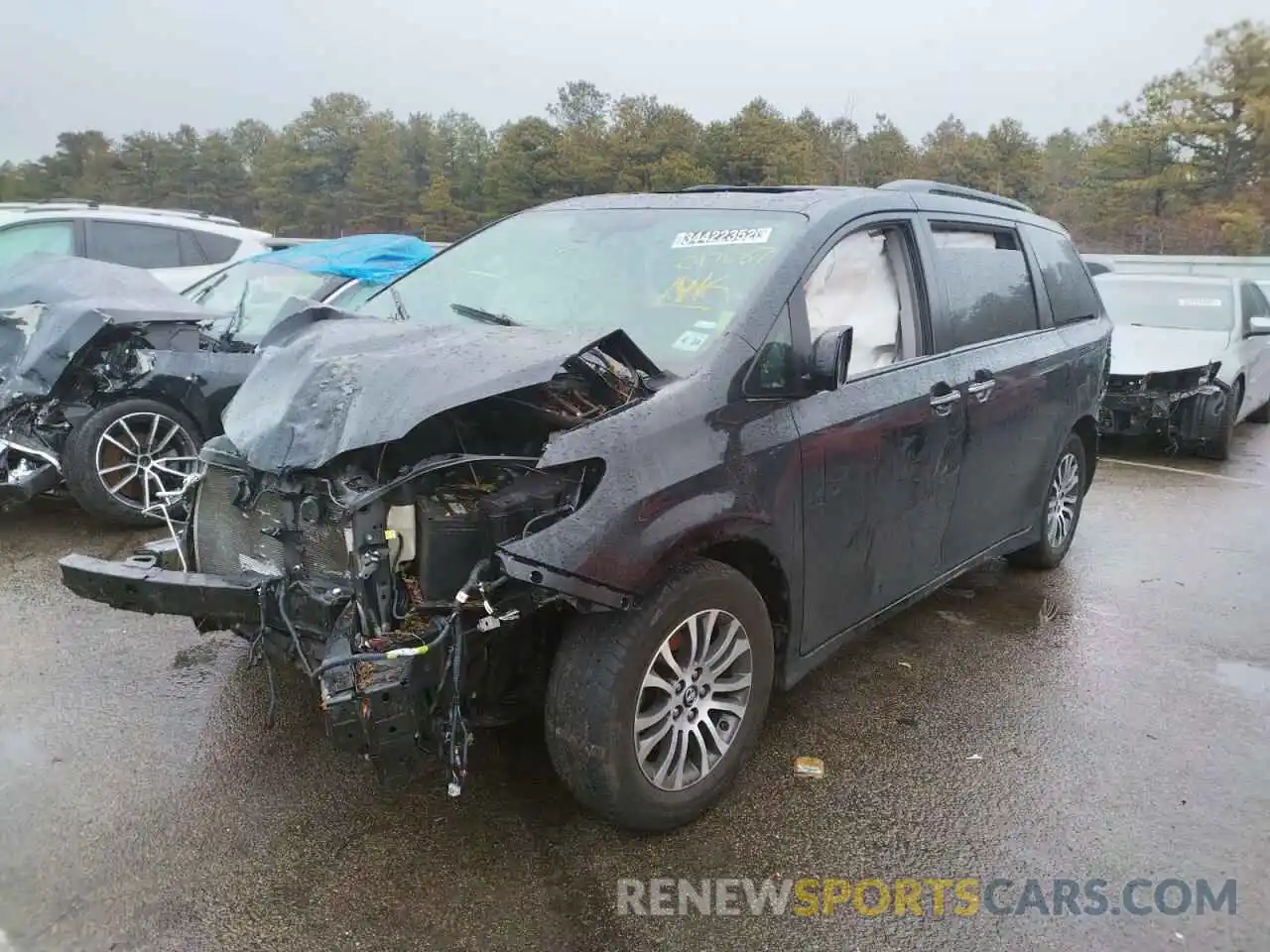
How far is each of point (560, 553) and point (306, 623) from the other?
33.6 inches

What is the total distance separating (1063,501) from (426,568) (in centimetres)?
401

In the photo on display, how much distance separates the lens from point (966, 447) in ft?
12.6

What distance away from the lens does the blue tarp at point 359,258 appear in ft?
24.3

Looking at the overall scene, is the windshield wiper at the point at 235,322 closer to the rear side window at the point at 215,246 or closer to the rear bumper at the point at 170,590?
the rear side window at the point at 215,246

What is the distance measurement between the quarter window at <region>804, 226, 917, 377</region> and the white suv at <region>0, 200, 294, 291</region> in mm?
8109

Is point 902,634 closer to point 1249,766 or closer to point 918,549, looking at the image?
point 918,549

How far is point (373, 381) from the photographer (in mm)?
2641

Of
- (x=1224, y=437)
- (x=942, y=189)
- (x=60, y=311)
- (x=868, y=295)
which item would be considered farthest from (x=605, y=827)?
(x=1224, y=437)

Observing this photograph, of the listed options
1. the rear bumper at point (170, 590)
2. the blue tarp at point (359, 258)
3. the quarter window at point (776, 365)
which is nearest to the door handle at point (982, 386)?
the quarter window at point (776, 365)

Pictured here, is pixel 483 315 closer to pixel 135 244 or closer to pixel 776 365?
pixel 776 365

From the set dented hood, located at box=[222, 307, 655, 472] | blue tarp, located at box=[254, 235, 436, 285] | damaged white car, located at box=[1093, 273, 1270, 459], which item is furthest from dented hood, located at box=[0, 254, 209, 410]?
damaged white car, located at box=[1093, 273, 1270, 459]

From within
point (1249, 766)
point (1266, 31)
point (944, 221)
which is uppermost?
point (1266, 31)

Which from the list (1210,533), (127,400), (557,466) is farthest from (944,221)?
(127,400)

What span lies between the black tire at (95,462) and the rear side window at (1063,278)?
501cm
